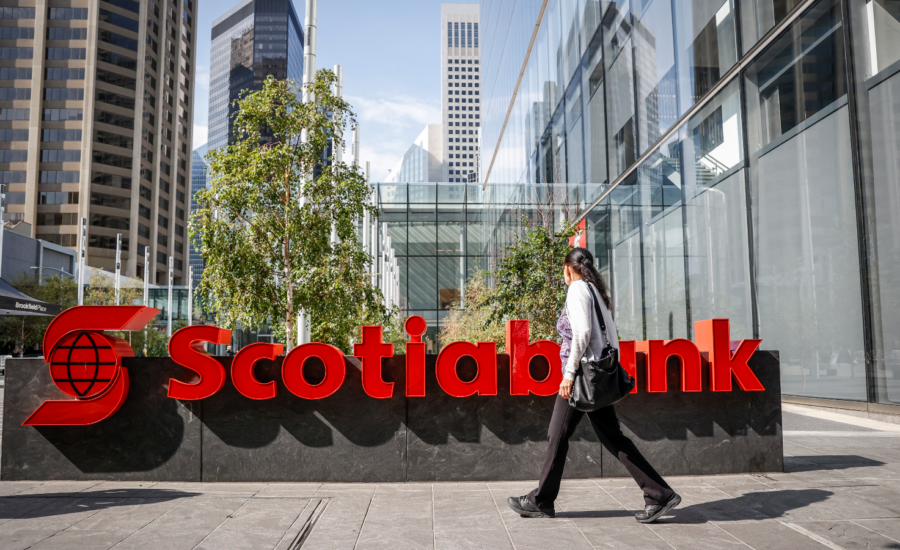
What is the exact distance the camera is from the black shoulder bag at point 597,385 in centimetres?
464

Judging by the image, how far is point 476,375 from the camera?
6.16 meters

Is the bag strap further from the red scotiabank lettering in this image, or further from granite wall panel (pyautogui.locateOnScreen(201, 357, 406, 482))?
granite wall panel (pyautogui.locateOnScreen(201, 357, 406, 482))

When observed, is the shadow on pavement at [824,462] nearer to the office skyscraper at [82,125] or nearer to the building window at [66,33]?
the office skyscraper at [82,125]

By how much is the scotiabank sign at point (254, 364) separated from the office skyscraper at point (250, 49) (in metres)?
162

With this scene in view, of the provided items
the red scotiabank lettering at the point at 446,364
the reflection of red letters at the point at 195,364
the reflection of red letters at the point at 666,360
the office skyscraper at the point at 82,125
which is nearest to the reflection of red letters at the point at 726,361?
the red scotiabank lettering at the point at 446,364

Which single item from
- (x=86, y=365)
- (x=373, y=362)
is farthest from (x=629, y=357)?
(x=86, y=365)

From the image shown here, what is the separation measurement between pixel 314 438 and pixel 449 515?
1792mm

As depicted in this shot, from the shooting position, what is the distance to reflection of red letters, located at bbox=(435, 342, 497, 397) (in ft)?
20.0

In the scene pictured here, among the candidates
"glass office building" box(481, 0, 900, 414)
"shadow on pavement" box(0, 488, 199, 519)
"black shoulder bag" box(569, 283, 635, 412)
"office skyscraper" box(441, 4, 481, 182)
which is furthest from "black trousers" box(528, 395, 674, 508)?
"office skyscraper" box(441, 4, 481, 182)

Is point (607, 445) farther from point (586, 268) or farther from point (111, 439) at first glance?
point (111, 439)

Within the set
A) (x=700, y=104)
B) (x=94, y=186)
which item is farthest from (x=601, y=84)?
(x=94, y=186)

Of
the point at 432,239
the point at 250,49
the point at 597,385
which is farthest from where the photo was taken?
the point at 250,49

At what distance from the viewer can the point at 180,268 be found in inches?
3612

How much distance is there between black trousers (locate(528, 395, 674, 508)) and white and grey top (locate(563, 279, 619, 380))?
1.24 ft
